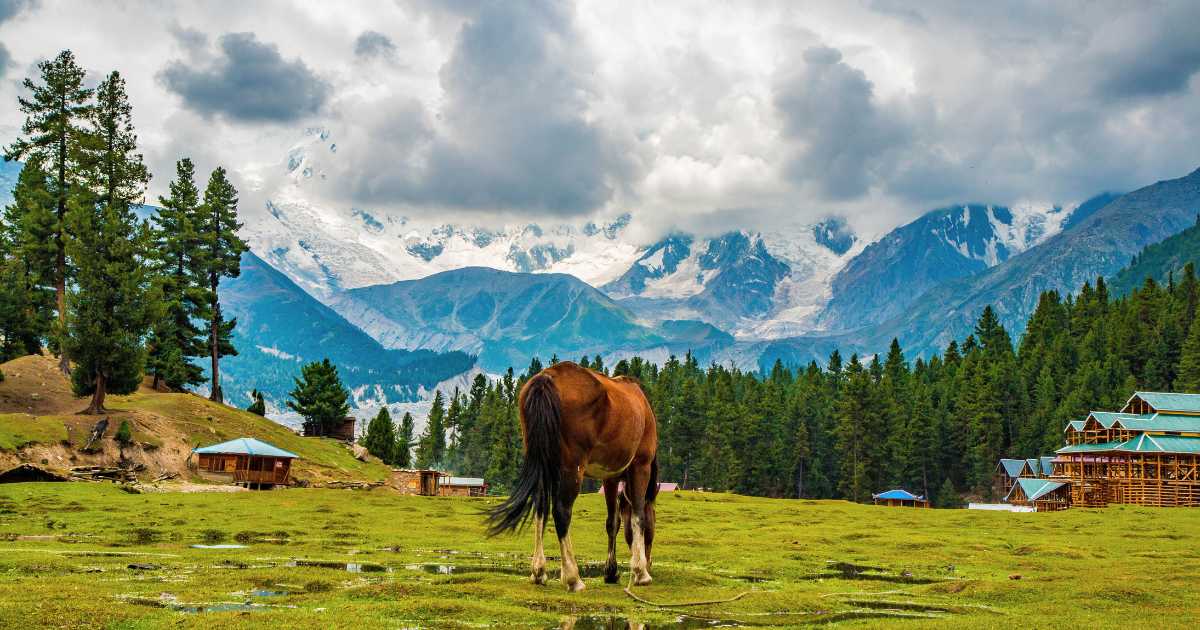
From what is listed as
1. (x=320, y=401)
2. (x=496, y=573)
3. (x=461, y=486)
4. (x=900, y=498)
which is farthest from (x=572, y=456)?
(x=320, y=401)

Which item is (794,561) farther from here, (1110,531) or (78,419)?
(78,419)

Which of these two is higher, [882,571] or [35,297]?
[35,297]

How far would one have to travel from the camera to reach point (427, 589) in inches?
584

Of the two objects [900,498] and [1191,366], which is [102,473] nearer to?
[900,498]

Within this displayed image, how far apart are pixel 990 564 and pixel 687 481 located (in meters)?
120

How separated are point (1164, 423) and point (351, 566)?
301 ft

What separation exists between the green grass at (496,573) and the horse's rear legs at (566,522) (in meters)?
0.41

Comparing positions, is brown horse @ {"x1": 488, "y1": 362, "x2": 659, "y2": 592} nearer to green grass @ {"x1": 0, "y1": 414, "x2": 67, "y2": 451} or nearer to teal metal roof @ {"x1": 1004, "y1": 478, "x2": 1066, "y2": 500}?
→ green grass @ {"x1": 0, "y1": 414, "x2": 67, "y2": 451}

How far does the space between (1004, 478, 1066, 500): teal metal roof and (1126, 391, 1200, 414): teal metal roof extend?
12.7 meters

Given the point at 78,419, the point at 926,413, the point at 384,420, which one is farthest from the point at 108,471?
the point at 926,413

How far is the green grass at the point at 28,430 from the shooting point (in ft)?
163

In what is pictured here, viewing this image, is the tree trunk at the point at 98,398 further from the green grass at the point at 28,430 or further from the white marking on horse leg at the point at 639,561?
the white marking on horse leg at the point at 639,561

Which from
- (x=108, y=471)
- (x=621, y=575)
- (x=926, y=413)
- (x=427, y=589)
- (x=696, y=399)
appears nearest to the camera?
(x=427, y=589)

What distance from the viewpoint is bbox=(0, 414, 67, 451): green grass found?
4953cm
